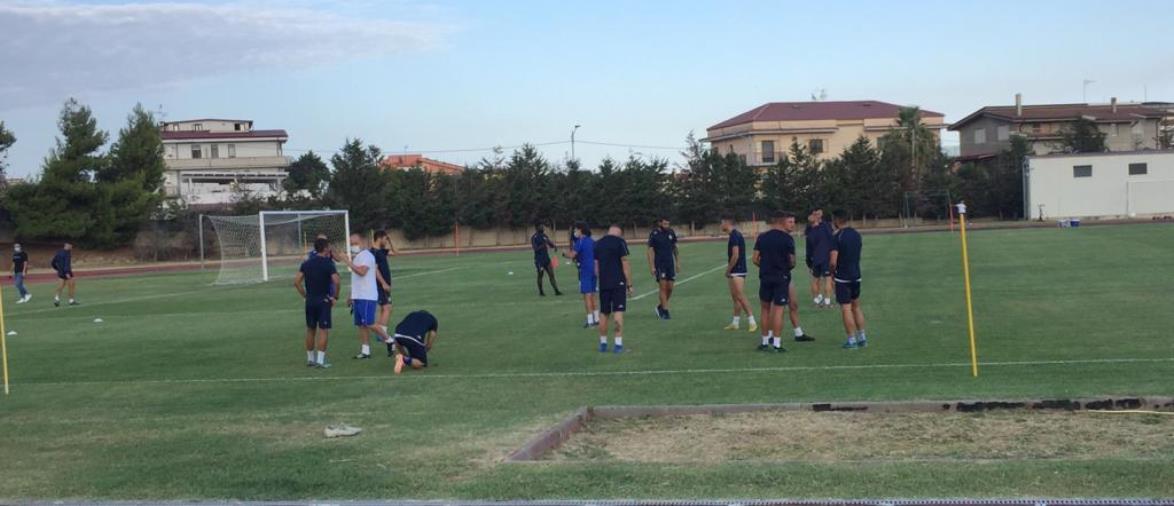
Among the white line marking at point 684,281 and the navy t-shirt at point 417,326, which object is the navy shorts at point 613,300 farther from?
the white line marking at point 684,281

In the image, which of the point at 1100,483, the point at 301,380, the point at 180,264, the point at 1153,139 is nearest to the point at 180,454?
the point at 301,380

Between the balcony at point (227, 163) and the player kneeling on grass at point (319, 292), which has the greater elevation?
the balcony at point (227, 163)

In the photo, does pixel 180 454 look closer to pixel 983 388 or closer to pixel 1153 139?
pixel 983 388

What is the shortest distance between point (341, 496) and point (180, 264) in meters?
56.4

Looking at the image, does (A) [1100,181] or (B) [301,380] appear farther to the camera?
(A) [1100,181]

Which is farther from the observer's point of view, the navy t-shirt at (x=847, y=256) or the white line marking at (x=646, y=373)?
the navy t-shirt at (x=847, y=256)

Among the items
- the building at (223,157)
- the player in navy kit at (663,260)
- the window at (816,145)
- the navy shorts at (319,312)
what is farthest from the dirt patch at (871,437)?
the building at (223,157)

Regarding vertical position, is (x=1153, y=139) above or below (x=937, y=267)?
above

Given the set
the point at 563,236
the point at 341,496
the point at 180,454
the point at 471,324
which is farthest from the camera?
the point at 563,236

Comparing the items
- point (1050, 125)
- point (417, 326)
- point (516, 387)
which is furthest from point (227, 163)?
point (516, 387)

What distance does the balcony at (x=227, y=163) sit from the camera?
3644 inches

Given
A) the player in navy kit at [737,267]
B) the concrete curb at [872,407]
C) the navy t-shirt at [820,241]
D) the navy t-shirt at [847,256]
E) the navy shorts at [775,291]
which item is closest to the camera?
the concrete curb at [872,407]

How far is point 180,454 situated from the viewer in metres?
9.10

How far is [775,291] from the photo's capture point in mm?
14375
